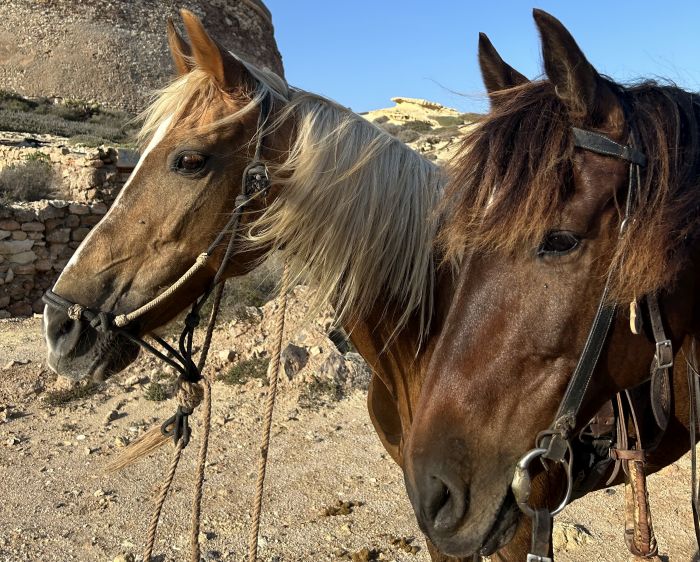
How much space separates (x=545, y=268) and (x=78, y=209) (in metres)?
9.71

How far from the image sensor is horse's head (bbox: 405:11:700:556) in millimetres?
1153

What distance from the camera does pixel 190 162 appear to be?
1.87m

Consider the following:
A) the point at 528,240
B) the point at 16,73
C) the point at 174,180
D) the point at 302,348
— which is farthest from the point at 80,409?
the point at 16,73

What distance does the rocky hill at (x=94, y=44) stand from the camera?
2434 cm

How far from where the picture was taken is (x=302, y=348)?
18.9ft

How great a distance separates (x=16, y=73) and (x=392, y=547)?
2784 cm

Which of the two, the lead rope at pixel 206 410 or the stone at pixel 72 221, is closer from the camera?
the lead rope at pixel 206 410

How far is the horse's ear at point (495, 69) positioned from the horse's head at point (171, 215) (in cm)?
78

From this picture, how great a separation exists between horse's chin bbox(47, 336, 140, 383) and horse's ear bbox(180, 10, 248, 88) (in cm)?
101

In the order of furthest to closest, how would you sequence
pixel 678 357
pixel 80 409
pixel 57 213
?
pixel 57 213 → pixel 80 409 → pixel 678 357

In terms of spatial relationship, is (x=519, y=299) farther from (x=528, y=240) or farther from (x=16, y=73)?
(x=16, y=73)

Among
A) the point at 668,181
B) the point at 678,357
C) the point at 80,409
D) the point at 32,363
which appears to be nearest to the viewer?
the point at 668,181

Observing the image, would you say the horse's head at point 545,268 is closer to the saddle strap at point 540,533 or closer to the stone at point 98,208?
the saddle strap at point 540,533

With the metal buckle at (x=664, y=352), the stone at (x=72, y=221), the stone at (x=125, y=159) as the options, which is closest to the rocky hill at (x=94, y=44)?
the stone at (x=125, y=159)
